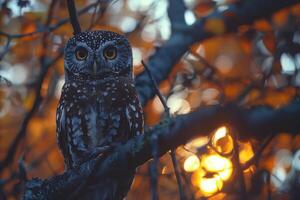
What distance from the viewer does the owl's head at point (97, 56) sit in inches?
234

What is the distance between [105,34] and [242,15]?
1.43 metres

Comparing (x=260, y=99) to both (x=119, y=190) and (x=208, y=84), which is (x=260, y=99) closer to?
(x=208, y=84)

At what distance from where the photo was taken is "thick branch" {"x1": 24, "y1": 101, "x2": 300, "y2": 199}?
255 cm

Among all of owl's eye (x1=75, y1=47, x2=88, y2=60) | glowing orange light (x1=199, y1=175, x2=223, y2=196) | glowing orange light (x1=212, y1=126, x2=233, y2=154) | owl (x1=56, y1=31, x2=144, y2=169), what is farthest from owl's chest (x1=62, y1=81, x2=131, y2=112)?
glowing orange light (x1=199, y1=175, x2=223, y2=196)

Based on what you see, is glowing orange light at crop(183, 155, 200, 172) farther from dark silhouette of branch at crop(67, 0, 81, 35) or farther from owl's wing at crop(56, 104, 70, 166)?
dark silhouette of branch at crop(67, 0, 81, 35)

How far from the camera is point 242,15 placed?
6.08 meters

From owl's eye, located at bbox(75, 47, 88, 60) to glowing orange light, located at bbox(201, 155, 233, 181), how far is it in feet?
5.33

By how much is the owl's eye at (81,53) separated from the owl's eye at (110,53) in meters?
0.20

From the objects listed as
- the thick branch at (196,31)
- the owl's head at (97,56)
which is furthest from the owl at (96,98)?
the thick branch at (196,31)

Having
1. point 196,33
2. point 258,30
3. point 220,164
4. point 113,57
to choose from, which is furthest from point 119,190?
point 258,30

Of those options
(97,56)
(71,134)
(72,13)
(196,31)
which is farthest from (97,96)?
(196,31)

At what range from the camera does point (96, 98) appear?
5.48 m

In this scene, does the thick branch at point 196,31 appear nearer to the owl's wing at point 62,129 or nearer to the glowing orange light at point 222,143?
the owl's wing at point 62,129

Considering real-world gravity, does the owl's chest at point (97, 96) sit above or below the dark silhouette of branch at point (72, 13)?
below
